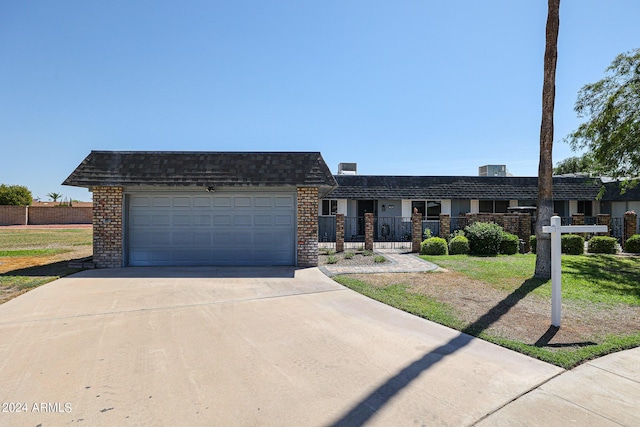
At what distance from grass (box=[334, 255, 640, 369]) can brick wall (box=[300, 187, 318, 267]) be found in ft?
7.07

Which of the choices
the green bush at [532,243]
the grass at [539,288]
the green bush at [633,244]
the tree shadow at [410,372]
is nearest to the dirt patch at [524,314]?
the tree shadow at [410,372]

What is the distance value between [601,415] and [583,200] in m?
24.1

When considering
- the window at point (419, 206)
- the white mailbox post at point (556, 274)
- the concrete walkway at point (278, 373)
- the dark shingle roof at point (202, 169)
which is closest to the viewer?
the concrete walkway at point (278, 373)

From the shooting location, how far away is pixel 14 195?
151 ft

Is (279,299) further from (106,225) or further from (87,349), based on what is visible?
(106,225)

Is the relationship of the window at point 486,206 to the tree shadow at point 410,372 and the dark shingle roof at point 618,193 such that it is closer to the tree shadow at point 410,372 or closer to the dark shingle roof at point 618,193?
the dark shingle roof at point 618,193

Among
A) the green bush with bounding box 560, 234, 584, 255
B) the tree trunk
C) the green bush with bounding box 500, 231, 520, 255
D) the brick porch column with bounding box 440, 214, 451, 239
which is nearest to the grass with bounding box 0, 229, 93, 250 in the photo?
the brick porch column with bounding box 440, 214, 451, 239

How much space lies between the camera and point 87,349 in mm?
4508

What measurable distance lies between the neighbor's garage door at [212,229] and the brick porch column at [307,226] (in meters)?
0.31

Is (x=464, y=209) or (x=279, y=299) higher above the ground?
(x=464, y=209)

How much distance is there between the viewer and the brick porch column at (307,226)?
11273mm

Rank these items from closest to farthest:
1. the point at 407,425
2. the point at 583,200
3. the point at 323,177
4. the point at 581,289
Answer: the point at 407,425 < the point at 581,289 < the point at 323,177 < the point at 583,200

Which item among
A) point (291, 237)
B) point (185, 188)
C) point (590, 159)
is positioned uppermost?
point (590, 159)

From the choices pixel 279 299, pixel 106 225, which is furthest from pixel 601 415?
pixel 106 225
